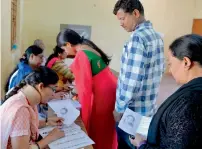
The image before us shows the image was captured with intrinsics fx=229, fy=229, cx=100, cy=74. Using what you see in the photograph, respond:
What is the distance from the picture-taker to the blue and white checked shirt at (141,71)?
4.51 feet

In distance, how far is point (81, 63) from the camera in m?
1.59

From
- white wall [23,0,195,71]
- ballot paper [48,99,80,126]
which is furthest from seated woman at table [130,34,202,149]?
white wall [23,0,195,71]

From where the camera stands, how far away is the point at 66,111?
1.54m

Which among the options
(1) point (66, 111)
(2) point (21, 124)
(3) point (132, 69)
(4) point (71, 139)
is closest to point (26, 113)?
(2) point (21, 124)

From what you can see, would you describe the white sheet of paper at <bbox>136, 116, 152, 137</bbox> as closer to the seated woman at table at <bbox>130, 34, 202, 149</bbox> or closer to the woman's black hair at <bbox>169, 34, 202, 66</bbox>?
the seated woman at table at <bbox>130, 34, 202, 149</bbox>

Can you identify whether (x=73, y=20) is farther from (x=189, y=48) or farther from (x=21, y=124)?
(x=189, y=48)

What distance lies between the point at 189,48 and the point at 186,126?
26 centimetres

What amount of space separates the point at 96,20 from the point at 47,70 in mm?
3559

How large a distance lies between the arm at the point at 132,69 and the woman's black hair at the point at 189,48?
1.75 feet

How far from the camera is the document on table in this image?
3.84ft

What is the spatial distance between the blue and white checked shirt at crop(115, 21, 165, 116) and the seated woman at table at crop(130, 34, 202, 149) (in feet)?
1.71

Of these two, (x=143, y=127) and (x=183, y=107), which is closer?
(x=183, y=107)

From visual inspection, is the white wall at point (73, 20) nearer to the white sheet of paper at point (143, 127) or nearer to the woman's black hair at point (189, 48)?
the white sheet of paper at point (143, 127)

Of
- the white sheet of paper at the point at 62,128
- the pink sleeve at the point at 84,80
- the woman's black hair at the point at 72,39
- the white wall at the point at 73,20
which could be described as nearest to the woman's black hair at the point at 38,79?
the white sheet of paper at the point at 62,128
